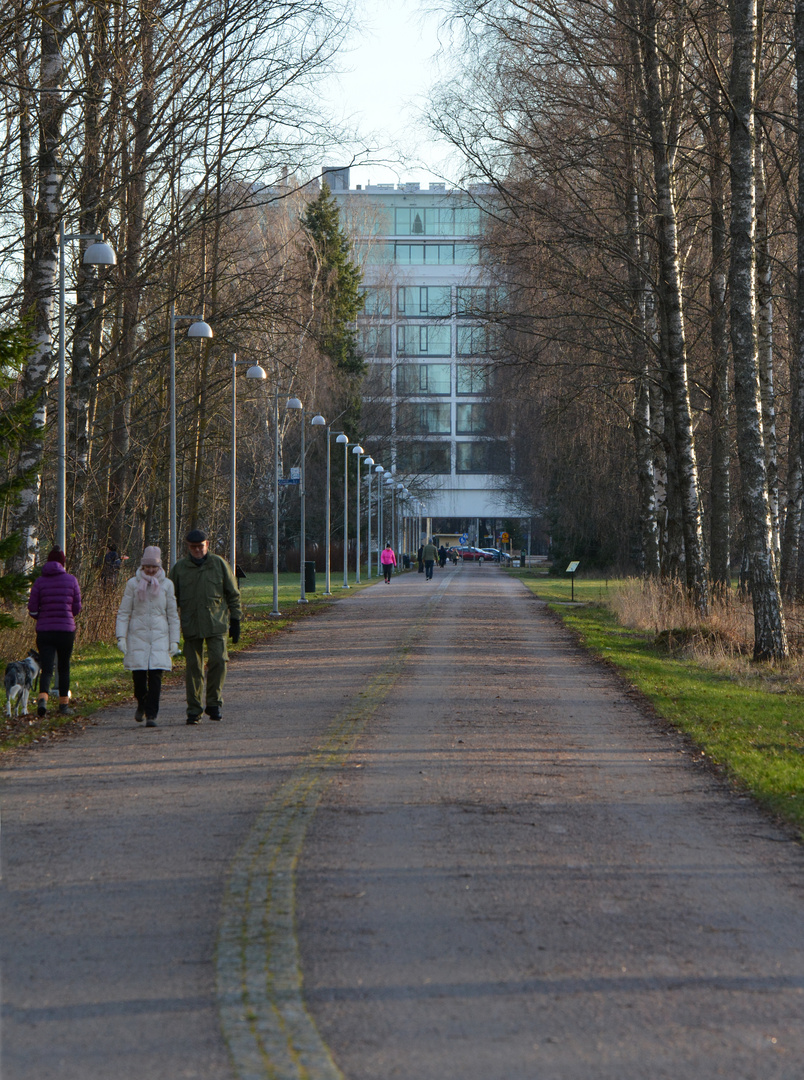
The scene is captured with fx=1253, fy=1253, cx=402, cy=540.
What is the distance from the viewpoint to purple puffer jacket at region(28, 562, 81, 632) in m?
13.9

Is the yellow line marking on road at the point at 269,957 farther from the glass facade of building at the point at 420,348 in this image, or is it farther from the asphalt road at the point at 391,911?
the glass facade of building at the point at 420,348

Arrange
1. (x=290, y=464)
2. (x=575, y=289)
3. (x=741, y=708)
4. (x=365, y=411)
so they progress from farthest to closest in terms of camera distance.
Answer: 1. (x=365, y=411)
2. (x=290, y=464)
3. (x=575, y=289)
4. (x=741, y=708)

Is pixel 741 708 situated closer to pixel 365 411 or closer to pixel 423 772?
pixel 423 772

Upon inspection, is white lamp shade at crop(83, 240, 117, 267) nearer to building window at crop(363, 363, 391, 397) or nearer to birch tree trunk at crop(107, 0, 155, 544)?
birch tree trunk at crop(107, 0, 155, 544)

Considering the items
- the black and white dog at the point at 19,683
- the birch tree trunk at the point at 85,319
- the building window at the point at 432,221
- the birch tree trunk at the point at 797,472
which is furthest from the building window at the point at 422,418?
the black and white dog at the point at 19,683

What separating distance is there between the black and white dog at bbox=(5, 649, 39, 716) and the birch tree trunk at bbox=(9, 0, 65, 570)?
18.3 feet

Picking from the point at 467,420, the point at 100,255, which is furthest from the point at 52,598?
the point at 467,420

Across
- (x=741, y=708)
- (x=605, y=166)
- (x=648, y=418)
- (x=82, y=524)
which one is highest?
(x=605, y=166)

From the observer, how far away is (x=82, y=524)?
23.7m

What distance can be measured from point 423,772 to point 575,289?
14.8m

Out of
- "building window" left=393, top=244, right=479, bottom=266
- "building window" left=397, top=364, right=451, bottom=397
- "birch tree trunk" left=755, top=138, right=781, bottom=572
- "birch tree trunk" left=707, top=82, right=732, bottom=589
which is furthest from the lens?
"building window" left=393, top=244, right=479, bottom=266

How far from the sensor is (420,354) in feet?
344

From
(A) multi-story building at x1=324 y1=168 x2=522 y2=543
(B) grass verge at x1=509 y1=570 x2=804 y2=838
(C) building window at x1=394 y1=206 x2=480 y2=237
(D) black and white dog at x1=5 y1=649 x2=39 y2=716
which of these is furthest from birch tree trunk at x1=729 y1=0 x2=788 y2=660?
(C) building window at x1=394 y1=206 x2=480 y2=237

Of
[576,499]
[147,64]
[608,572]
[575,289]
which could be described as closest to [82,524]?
[147,64]
